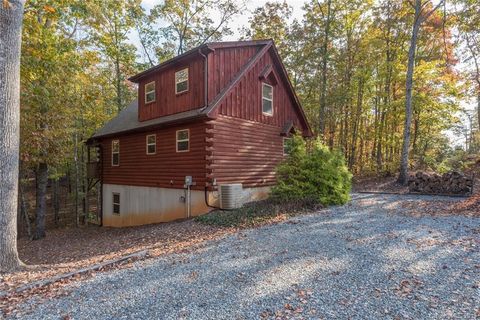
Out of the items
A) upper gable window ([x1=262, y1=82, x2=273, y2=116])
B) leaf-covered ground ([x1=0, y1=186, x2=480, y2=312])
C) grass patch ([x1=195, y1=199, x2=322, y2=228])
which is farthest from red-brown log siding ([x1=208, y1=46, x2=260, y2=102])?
leaf-covered ground ([x1=0, y1=186, x2=480, y2=312])

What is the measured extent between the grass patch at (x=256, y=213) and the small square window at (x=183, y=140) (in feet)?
9.78

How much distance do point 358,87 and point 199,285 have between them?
64.8ft

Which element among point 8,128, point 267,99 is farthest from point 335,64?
point 8,128

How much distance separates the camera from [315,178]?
1033 cm

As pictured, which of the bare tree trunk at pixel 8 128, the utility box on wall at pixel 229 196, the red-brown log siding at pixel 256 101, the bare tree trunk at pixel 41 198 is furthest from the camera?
the bare tree trunk at pixel 41 198

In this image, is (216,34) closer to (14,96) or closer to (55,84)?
(55,84)

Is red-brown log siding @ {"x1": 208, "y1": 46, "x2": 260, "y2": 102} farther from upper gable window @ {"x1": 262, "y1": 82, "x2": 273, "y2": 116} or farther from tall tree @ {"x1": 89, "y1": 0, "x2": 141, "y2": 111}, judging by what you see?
tall tree @ {"x1": 89, "y1": 0, "x2": 141, "y2": 111}

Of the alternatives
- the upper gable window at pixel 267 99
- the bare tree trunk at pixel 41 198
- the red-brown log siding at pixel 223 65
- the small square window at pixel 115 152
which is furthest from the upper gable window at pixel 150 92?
the bare tree trunk at pixel 41 198

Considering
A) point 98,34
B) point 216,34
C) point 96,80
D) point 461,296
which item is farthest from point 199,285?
point 216,34

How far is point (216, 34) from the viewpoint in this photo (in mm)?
22016

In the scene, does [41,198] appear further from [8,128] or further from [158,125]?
[8,128]

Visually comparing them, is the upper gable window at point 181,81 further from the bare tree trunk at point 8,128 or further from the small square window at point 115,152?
the bare tree trunk at point 8,128

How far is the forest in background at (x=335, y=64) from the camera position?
15.4 meters

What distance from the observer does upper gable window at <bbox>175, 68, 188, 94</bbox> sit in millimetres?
11102
